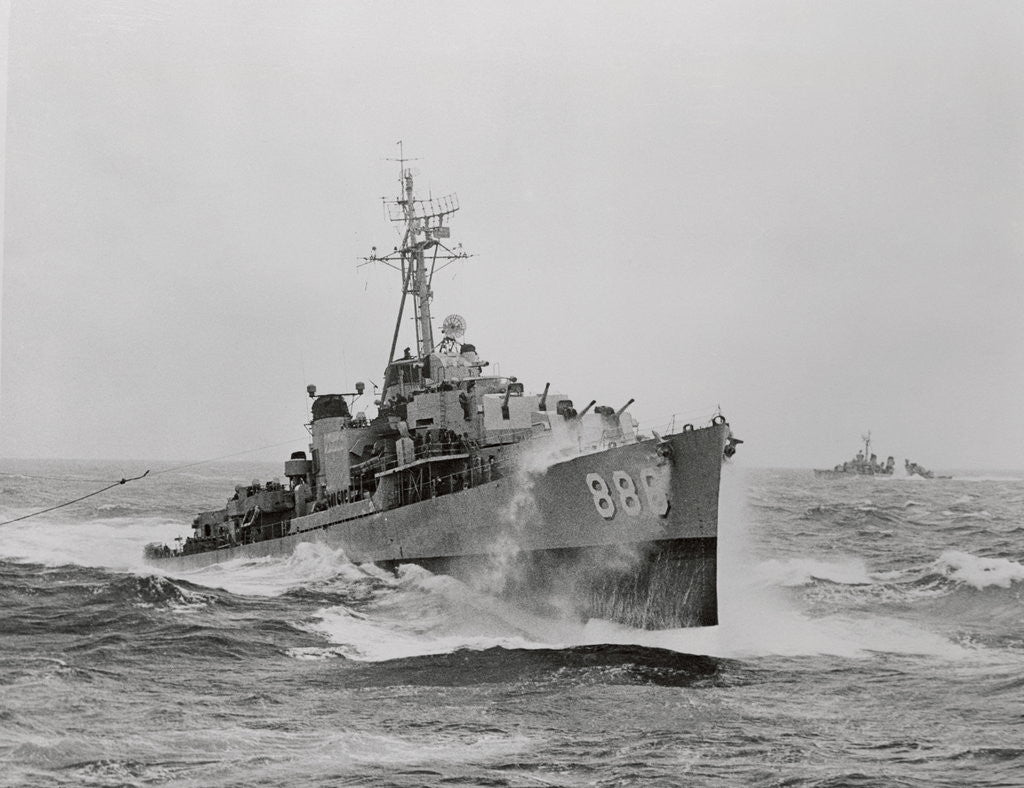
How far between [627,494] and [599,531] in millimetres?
875

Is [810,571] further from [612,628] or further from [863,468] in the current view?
[863,468]

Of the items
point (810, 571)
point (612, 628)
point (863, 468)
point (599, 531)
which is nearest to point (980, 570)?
point (810, 571)

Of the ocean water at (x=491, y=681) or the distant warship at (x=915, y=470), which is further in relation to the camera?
the distant warship at (x=915, y=470)

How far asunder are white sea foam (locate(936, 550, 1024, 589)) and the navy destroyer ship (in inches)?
292

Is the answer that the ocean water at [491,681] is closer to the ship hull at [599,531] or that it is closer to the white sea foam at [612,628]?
the white sea foam at [612,628]

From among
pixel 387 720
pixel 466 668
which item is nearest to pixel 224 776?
pixel 387 720

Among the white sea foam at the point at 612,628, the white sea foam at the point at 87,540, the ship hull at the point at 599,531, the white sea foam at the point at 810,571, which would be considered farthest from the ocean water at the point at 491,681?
the white sea foam at the point at 87,540

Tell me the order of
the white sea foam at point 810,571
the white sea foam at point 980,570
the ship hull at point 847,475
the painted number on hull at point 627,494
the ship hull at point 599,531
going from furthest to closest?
the ship hull at point 847,475 < the white sea foam at point 810,571 < the white sea foam at point 980,570 < the painted number on hull at point 627,494 < the ship hull at point 599,531

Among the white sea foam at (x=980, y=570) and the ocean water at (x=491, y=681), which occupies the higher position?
the white sea foam at (x=980, y=570)

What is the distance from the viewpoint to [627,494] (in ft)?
51.5

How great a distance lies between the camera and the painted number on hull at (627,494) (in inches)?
605

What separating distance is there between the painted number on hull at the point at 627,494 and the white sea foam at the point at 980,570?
8.07 m

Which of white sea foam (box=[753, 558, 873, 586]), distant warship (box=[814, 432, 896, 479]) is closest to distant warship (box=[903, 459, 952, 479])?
distant warship (box=[814, 432, 896, 479])

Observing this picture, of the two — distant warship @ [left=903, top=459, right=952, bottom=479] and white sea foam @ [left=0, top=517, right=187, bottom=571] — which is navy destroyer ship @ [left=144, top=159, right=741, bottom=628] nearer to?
white sea foam @ [left=0, top=517, right=187, bottom=571]
